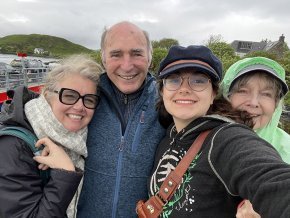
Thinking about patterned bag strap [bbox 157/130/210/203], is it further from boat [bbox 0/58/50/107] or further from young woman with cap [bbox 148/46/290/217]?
boat [bbox 0/58/50/107]

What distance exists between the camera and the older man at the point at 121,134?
90.7 inches

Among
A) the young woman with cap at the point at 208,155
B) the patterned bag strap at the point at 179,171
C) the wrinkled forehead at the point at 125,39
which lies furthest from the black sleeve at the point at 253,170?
the wrinkled forehead at the point at 125,39

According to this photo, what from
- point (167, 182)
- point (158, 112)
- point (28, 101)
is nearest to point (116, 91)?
point (158, 112)

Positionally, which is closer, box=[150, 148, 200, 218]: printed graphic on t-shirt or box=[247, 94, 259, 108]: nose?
box=[150, 148, 200, 218]: printed graphic on t-shirt

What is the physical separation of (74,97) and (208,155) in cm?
126

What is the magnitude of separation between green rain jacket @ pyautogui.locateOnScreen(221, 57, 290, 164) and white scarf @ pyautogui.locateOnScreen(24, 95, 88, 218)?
4.17ft

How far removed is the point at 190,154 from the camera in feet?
5.63

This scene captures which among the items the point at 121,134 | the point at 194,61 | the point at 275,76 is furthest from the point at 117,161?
the point at 275,76

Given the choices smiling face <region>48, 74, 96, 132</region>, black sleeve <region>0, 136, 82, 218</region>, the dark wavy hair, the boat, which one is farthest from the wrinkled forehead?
the boat

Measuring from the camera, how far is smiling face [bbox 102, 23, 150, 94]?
2.65 m

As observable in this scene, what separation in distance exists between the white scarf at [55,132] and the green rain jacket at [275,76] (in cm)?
127

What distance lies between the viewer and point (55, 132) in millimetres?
2158

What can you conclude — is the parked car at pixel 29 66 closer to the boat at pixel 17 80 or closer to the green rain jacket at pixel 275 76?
the boat at pixel 17 80

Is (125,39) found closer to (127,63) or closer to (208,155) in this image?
(127,63)
